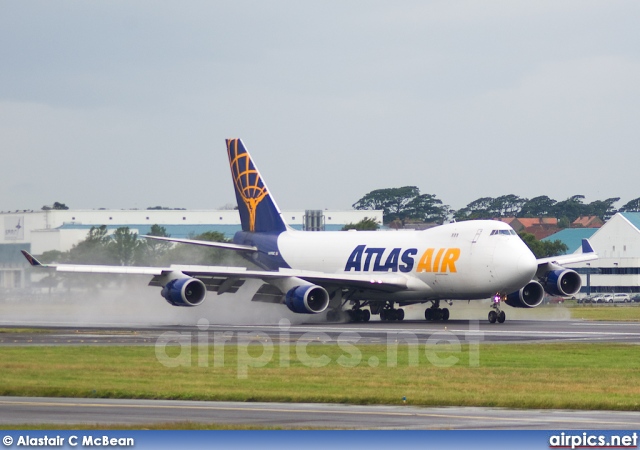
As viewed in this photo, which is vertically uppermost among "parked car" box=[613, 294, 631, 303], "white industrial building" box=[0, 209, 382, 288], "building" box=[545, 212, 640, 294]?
"white industrial building" box=[0, 209, 382, 288]

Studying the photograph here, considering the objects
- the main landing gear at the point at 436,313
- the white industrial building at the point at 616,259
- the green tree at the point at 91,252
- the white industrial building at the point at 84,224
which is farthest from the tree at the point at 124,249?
the white industrial building at the point at 616,259

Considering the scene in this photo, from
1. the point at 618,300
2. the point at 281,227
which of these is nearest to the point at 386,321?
the point at 281,227

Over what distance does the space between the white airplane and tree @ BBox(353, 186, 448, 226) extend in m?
123

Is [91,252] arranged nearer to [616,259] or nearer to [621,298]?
[621,298]

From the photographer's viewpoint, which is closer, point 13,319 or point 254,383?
point 254,383

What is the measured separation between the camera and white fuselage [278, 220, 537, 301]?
5484 cm

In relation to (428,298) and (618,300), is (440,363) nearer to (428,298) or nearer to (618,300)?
(428,298)

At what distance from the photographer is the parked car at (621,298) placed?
116 meters

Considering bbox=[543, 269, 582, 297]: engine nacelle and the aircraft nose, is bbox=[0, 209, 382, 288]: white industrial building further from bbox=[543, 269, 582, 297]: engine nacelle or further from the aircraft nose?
the aircraft nose

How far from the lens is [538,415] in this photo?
71.5 feet

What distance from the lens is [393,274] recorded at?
5903 centimetres

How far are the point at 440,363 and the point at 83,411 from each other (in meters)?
12.7

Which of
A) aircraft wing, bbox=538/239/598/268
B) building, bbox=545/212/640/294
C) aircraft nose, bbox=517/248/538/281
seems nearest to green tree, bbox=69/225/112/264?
aircraft wing, bbox=538/239/598/268

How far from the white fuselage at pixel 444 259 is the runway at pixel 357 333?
1.81m
